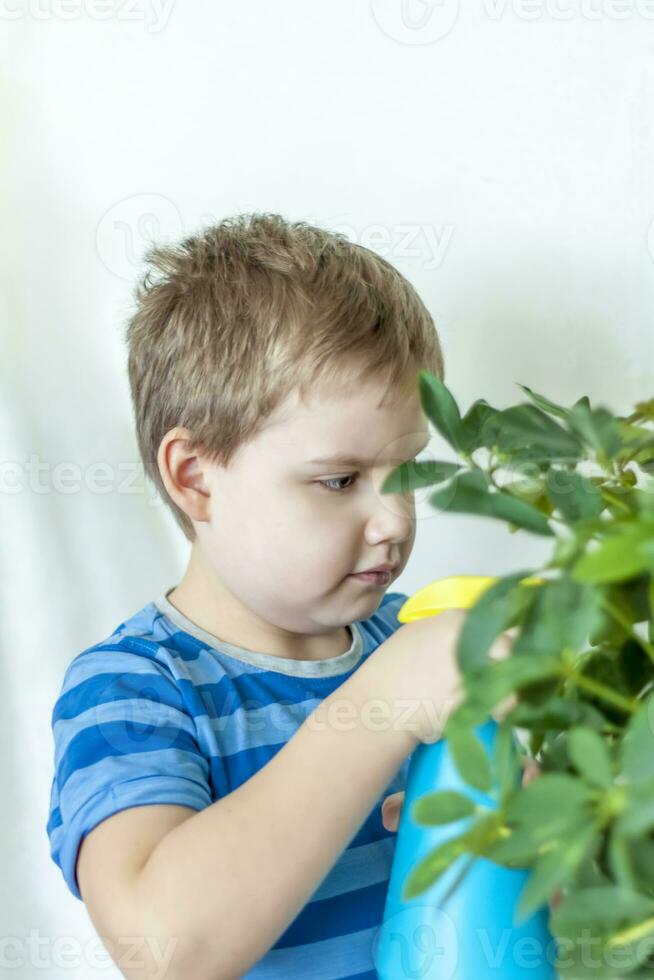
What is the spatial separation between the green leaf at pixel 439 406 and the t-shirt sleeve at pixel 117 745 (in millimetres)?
321

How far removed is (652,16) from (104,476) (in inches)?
25.3

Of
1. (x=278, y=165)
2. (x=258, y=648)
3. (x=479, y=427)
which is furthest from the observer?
(x=278, y=165)

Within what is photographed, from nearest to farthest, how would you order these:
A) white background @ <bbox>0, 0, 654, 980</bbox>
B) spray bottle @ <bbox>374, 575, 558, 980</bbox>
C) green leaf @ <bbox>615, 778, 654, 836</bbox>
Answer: green leaf @ <bbox>615, 778, 654, 836</bbox> → spray bottle @ <bbox>374, 575, 558, 980</bbox> → white background @ <bbox>0, 0, 654, 980</bbox>

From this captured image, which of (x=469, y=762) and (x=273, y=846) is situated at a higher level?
(x=469, y=762)

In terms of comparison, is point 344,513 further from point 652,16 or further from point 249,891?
point 652,16

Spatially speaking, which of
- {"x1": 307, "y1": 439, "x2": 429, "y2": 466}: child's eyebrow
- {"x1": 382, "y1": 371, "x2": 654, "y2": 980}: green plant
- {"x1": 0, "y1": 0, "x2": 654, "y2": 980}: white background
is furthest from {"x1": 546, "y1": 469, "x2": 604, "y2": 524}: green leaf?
{"x1": 0, "y1": 0, "x2": 654, "y2": 980}: white background

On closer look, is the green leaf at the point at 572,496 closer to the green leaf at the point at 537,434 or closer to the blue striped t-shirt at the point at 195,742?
the green leaf at the point at 537,434

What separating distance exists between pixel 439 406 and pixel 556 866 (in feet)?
0.75

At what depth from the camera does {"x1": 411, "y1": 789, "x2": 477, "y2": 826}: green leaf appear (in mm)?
418

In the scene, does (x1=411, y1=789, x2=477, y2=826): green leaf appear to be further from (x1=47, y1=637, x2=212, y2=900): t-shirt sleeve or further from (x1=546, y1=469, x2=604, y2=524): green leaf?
(x1=47, y1=637, x2=212, y2=900): t-shirt sleeve

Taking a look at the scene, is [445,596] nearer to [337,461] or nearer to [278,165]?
[337,461]

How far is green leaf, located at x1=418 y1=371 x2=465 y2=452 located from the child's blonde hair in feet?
0.88

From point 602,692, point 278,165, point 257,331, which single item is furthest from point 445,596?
point 278,165

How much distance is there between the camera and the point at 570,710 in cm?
44
